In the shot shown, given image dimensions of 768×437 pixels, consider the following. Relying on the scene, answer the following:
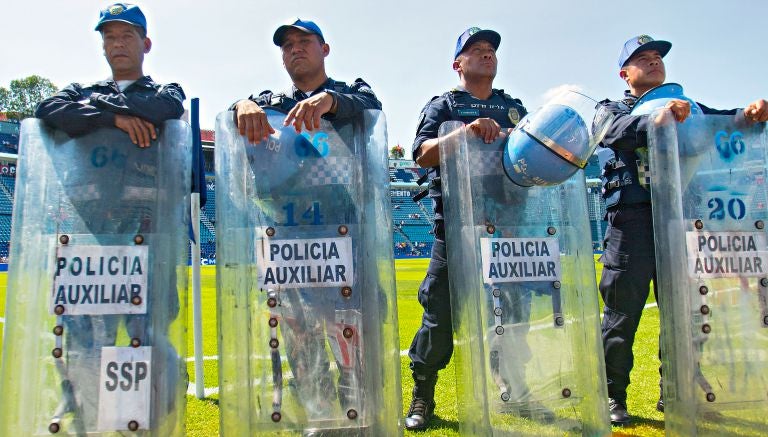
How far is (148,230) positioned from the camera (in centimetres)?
244

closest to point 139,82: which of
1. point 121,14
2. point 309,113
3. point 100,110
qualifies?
point 121,14

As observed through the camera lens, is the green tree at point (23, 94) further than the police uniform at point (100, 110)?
Yes

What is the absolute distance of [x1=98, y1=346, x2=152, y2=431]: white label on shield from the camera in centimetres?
228

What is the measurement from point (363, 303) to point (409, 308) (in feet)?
24.6

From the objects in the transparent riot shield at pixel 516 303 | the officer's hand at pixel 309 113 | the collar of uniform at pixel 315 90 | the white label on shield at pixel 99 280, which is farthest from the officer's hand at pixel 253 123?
the transparent riot shield at pixel 516 303

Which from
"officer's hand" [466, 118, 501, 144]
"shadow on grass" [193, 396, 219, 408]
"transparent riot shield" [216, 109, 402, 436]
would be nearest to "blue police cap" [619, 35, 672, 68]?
"officer's hand" [466, 118, 501, 144]

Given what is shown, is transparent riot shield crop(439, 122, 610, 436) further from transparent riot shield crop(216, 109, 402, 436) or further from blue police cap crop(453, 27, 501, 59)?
blue police cap crop(453, 27, 501, 59)

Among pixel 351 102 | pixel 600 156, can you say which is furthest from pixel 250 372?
pixel 600 156

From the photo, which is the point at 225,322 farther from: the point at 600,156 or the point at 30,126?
the point at 600,156

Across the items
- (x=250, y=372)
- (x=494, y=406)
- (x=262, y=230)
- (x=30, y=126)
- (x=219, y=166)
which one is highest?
(x=30, y=126)

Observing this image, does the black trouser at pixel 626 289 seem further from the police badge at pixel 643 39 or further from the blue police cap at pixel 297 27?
the blue police cap at pixel 297 27

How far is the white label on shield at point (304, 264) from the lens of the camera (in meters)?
2.43

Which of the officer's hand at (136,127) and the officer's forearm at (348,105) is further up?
the officer's forearm at (348,105)

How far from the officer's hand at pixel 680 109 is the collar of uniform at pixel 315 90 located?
177 centimetres
